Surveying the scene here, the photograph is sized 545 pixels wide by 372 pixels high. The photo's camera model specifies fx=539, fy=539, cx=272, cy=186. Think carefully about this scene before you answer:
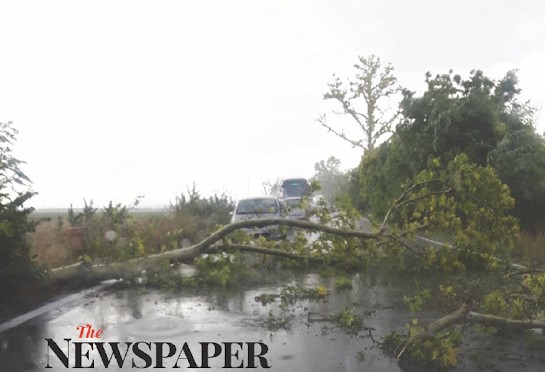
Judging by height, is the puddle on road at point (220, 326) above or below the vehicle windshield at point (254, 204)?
below

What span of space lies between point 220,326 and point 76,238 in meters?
7.92

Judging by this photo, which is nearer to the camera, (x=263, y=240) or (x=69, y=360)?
(x=69, y=360)

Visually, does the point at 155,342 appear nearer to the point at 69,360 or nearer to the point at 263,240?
the point at 69,360

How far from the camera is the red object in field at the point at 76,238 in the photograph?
1301 centimetres

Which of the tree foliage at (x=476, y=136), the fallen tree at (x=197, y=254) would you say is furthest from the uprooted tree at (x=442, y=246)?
the tree foliage at (x=476, y=136)

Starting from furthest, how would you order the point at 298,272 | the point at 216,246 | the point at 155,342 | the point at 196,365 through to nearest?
the point at 298,272 → the point at 216,246 → the point at 155,342 → the point at 196,365

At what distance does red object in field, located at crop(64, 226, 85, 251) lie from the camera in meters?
13.0

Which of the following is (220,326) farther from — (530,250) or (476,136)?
(476,136)

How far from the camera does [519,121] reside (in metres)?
18.8

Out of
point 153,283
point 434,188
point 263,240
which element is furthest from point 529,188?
point 153,283

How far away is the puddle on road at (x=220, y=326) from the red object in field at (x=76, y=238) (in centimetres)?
403

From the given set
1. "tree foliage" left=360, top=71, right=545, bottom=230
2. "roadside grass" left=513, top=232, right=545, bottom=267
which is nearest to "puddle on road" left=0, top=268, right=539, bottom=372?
"roadside grass" left=513, top=232, right=545, bottom=267

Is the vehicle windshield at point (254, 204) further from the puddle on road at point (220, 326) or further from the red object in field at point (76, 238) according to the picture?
the puddle on road at point (220, 326)

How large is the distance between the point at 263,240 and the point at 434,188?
328 cm
